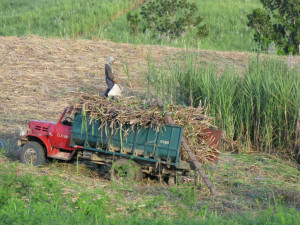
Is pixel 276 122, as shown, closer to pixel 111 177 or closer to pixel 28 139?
pixel 111 177

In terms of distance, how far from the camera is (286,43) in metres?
19.1

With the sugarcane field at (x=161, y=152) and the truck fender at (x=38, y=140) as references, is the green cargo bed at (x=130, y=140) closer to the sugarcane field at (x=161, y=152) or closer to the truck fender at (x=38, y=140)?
the sugarcane field at (x=161, y=152)

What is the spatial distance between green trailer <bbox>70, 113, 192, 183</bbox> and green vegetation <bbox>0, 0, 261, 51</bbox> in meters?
10.5

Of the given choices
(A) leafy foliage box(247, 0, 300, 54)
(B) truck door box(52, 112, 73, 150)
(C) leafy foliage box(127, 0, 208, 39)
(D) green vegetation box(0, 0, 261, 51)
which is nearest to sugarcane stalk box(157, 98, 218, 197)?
(B) truck door box(52, 112, 73, 150)

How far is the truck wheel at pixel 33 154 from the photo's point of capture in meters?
8.87

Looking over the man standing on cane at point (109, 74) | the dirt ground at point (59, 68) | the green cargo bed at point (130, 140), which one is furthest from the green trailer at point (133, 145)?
the dirt ground at point (59, 68)

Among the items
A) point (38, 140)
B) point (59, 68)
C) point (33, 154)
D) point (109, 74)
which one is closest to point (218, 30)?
point (59, 68)

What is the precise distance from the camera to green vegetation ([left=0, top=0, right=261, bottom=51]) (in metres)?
22.5

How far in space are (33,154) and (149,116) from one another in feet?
8.29

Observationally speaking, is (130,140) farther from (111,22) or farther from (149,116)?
(111,22)

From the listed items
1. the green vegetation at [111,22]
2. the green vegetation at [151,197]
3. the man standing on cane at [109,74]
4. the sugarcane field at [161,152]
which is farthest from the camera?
the green vegetation at [111,22]

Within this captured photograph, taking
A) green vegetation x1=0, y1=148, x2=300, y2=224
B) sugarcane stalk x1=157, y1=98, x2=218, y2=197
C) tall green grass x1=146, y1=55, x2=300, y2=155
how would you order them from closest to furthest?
1. green vegetation x1=0, y1=148, x2=300, y2=224
2. sugarcane stalk x1=157, y1=98, x2=218, y2=197
3. tall green grass x1=146, y1=55, x2=300, y2=155

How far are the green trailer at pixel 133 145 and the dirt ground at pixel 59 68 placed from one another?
3.70 m

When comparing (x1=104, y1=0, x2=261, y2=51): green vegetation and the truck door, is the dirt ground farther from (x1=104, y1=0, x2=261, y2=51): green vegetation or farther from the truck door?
the truck door
